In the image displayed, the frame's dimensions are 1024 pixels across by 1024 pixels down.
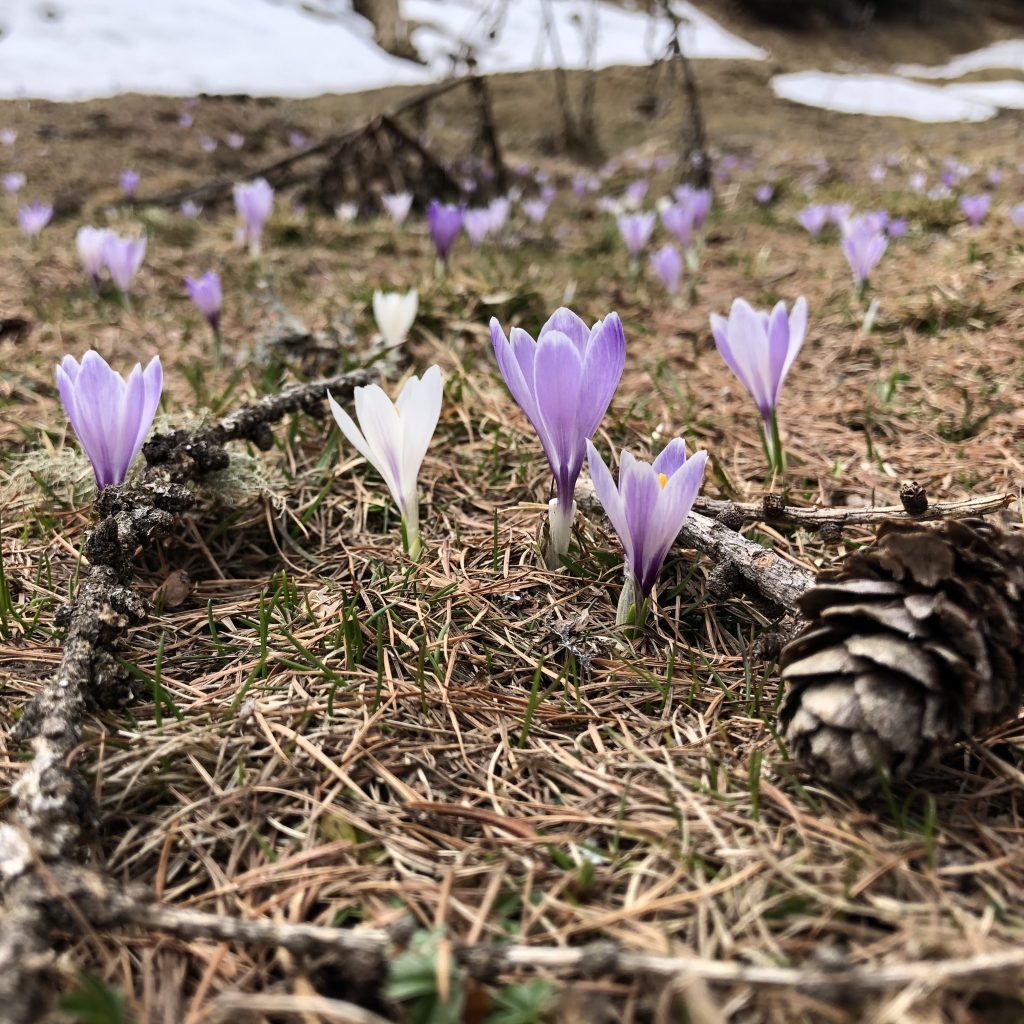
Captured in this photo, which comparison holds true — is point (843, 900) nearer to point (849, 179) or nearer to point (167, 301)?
point (167, 301)

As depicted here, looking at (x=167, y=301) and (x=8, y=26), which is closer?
(x=167, y=301)

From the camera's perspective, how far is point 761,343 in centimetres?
189

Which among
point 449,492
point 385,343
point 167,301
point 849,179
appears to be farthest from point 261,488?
point 849,179

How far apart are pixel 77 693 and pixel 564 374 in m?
0.92

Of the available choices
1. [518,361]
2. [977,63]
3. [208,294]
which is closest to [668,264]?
[208,294]

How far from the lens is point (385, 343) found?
9.12 feet

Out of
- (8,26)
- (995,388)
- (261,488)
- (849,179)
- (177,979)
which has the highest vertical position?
(8,26)

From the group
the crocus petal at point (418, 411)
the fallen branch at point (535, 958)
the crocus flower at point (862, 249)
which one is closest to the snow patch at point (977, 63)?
the crocus flower at point (862, 249)

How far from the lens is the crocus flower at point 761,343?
1864 millimetres

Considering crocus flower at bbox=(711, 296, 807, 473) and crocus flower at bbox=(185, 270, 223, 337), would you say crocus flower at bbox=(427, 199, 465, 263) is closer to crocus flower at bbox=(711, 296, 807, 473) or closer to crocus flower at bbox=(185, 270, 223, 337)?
crocus flower at bbox=(185, 270, 223, 337)

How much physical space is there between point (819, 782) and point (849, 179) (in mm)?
9425

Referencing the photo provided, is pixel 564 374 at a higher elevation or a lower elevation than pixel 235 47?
lower

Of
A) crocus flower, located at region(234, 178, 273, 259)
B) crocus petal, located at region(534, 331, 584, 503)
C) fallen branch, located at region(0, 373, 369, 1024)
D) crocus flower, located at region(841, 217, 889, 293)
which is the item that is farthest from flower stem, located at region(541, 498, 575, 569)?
crocus flower, located at region(234, 178, 273, 259)

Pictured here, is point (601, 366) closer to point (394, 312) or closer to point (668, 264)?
point (394, 312)
